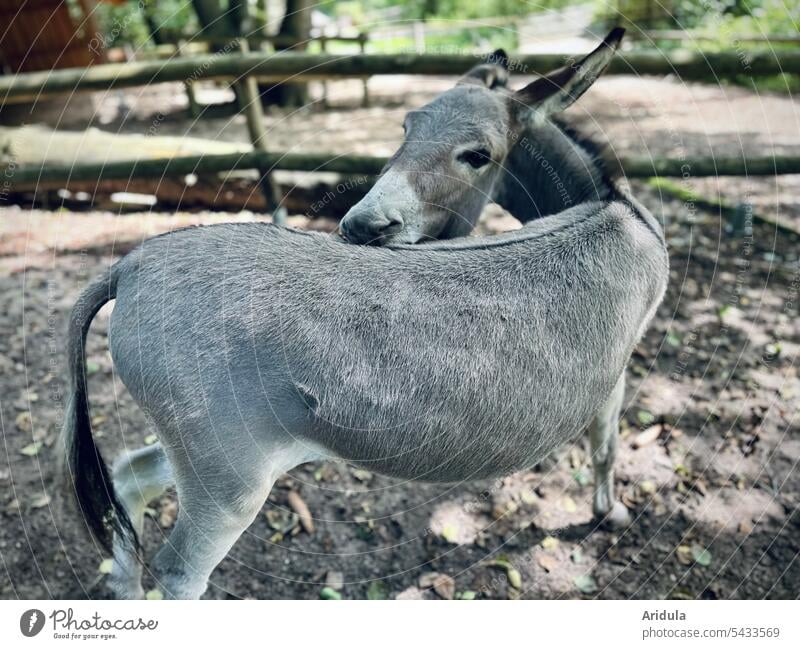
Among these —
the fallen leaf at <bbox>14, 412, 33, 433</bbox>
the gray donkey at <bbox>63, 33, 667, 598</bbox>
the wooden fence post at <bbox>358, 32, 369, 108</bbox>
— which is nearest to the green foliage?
the wooden fence post at <bbox>358, 32, 369, 108</bbox>

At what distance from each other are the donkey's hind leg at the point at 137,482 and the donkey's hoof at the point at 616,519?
1474 millimetres

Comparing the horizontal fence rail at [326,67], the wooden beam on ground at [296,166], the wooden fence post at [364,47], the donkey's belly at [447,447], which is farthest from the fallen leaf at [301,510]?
the wooden fence post at [364,47]

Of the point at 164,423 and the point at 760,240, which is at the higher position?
the point at 164,423

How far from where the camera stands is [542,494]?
2.21 m

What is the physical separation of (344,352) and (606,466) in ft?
4.14

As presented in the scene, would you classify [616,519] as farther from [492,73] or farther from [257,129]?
[257,129]

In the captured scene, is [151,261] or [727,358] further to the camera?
[727,358]

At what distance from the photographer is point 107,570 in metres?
1.89

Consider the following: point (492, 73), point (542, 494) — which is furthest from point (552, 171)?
point (542, 494)

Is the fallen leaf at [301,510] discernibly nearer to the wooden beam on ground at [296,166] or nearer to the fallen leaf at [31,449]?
the fallen leaf at [31,449]

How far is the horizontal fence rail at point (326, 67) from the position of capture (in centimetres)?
259

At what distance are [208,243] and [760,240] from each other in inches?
135
